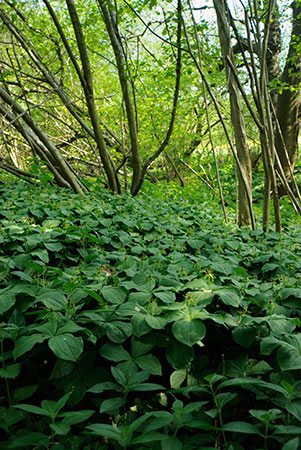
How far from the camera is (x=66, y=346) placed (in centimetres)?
110

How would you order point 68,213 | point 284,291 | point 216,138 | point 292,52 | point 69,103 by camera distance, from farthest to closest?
point 216,138 < point 292,52 < point 69,103 < point 68,213 < point 284,291

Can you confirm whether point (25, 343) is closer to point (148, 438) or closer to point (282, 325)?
point (148, 438)

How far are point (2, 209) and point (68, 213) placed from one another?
0.68m

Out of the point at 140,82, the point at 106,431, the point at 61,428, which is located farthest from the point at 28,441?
the point at 140,82

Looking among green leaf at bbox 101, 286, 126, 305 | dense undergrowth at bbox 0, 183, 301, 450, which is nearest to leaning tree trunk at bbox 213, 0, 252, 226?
dense undergrowth at bbox 0, 183, 301, 450

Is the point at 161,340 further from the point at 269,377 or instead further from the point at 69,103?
the point at 69,103

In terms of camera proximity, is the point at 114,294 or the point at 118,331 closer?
the point at 118,331

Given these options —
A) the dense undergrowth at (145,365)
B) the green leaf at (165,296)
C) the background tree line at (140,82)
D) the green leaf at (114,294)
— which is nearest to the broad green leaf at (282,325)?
the dense undergrowth at (145,365)

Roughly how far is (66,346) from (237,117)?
3884mm

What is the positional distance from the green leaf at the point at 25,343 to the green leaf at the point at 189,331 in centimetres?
50

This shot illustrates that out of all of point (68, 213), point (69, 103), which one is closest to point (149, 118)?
point (69, 103)

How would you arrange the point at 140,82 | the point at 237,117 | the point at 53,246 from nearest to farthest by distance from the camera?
the point at 53,246 → the point at 237,117 → the point at 140,82

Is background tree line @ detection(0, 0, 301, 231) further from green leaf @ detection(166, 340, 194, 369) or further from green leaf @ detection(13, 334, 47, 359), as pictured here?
green leaf @ detection(13, 334, 47, 359)

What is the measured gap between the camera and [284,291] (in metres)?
1.71
